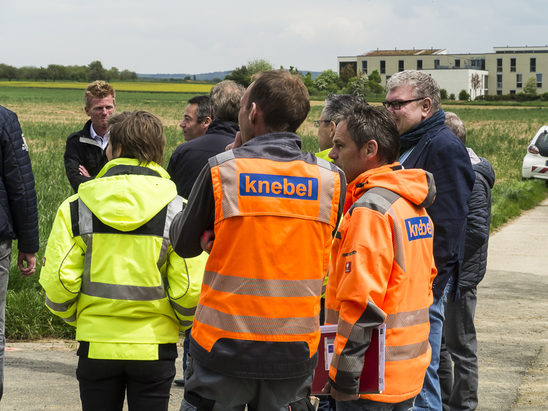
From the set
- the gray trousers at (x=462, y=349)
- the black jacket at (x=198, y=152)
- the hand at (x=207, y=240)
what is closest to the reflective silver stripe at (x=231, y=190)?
the hand at (x=207, y=240)

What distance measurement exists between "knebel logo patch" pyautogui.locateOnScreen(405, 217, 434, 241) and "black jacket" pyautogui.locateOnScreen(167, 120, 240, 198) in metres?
2.11

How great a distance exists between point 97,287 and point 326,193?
45.9 inches

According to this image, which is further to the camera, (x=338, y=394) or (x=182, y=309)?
(x=182, y=309)

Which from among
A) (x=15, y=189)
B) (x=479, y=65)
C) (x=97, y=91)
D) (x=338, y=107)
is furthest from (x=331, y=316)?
(x=479, y=65)

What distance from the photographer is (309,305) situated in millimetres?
2871

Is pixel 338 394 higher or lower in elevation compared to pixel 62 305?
lower

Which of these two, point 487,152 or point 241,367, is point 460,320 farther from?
point 487,152

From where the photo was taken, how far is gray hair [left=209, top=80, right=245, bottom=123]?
5.30m

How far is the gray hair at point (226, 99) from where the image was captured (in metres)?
5.30

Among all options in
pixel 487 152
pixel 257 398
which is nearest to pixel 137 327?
pixel 257 398

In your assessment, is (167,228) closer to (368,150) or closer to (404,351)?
(368,150)

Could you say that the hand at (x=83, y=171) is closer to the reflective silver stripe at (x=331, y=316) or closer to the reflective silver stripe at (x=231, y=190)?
the reflective silver stripe at (x=331, y=316)

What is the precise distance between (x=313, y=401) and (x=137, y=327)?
2.70 ft

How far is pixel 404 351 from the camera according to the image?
10.7ft
